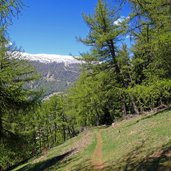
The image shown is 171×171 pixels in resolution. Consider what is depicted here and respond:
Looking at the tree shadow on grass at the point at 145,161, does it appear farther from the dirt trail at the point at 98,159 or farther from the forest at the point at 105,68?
the forest at the point at 105,68

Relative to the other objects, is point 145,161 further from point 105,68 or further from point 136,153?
point 105,68

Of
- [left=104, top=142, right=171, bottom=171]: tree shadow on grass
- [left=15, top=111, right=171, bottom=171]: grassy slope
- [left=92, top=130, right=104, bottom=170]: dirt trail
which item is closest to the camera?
[left=104, top=142, right=171, bottom=171]: tree shadow on grass

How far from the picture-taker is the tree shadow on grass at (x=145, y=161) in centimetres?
1351

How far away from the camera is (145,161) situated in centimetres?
1491

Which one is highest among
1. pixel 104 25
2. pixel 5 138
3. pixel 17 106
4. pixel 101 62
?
pixel 104 25

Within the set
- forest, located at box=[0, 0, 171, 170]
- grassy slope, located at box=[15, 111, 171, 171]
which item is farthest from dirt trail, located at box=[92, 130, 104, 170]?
forest, located at box=[0, 0, 171, 170]

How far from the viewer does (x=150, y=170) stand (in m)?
13.5

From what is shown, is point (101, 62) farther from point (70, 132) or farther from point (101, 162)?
point (70, 132)

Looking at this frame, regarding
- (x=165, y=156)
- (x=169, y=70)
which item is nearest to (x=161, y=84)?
(x=169, y=70)

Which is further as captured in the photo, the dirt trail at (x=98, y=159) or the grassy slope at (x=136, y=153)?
the dirt trail at (x=98, y=159)

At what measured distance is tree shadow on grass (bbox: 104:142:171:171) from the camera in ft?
44.3

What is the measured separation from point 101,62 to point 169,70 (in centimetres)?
1051

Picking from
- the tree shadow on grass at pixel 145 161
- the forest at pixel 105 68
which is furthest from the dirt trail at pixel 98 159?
the forest at pixel 105 68

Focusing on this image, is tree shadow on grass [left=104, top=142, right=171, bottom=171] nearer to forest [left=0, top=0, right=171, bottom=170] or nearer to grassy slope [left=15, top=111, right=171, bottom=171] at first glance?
grassy slope [left=15, top=111, right=171, bottom=171]
